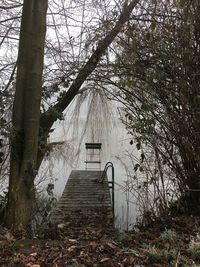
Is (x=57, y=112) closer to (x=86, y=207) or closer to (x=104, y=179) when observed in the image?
(x=86, y=207)

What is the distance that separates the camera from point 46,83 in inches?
300

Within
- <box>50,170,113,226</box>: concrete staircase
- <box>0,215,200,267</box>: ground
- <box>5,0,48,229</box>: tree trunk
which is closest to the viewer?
<box>0,215,200,267</box>: ground

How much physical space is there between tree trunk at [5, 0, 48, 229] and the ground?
741mm

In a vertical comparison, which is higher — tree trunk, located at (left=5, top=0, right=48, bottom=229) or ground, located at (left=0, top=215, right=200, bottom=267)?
tree trunk, located at (left=5, top=0, right=48, bottom=229)

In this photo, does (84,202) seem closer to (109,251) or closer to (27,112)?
(27,112)

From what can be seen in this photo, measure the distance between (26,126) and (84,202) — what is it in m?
4.20

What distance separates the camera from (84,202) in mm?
9281

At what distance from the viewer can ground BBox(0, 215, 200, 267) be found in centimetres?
314

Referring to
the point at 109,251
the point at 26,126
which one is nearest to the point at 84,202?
the point at 26,126

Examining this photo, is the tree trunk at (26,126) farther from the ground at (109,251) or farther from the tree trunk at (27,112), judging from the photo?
the ground at (109,251)

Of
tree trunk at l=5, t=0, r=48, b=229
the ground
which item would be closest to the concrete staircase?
tree trunk at l=5, t=0, r=48, b=229

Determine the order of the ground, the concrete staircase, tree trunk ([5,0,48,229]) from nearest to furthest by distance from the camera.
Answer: the ground, tree trunk ([5,0,48,229]), the concrete staircase

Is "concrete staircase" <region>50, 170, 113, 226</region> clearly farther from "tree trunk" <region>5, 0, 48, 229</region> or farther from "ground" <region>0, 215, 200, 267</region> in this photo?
"ground" <region>0, 215, 200, 267</region>

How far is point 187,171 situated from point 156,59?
1506 mm
